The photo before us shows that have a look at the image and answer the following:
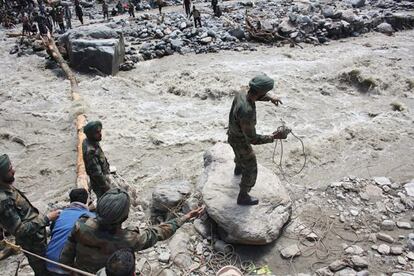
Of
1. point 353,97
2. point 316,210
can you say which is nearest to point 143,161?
point 316,210

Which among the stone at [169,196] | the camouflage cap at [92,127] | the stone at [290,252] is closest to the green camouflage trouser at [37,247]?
the camouflage cap at [92,127]

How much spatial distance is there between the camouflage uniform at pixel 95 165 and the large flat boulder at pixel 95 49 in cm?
762

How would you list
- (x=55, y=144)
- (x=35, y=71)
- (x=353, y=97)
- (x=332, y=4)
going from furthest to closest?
(x=332, y=4) → (x=35, y=71) → (x=353, y=97) → (x=55, y=144)

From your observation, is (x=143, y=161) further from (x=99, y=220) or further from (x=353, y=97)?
(x=353, y=97)

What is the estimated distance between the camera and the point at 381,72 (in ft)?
33.4

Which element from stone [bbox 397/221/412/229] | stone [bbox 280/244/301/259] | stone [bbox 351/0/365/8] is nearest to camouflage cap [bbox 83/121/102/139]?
stone [bbox 280/244/301/259]

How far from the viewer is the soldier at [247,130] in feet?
13.4

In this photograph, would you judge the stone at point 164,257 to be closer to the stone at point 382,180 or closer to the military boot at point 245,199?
the military boot at point 245,199

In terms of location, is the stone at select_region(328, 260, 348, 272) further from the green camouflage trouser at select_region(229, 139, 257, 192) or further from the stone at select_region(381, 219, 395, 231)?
the green camouflage trouser at select_region(229, 139, 257, 192)

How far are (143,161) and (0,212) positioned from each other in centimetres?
410

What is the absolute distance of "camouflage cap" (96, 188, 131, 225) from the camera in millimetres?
2650

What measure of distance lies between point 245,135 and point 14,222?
7.99ft

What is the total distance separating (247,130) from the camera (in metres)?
4.21

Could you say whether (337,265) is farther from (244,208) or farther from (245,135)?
(245,135)
